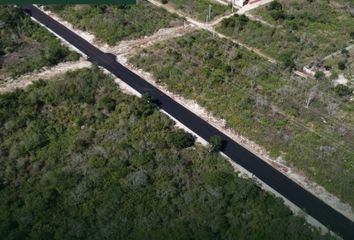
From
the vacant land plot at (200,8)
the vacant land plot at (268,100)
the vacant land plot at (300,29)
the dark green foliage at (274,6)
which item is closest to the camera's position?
the vacant land plot at (268,100)

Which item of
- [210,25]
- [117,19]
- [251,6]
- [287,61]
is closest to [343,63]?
[287,61]

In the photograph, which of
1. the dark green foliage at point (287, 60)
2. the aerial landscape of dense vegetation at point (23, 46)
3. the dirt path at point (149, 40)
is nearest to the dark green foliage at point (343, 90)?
the dark green foliage at point (287, 60)

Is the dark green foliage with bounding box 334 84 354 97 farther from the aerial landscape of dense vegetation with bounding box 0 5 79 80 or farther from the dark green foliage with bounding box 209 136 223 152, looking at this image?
the aerial landscape of dense vegetation with bounding box 0 5 79 80

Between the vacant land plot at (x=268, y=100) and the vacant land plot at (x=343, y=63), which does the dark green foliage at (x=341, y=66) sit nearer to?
the vacant land plot at (x=343, y=63)

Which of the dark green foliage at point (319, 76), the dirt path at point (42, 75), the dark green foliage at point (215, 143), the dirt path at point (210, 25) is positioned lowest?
the dirt path at point (42, 75)

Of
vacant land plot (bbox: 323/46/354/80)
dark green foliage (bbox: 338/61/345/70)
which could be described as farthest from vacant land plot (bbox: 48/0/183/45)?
dark green foliage (bbox: 338/61/345/70)

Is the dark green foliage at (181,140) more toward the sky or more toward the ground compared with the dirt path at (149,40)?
more toward the sky

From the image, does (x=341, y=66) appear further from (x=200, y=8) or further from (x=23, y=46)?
(x=23, y=46)

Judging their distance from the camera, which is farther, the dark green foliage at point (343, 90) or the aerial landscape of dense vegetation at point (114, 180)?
→ the dark green foliage at point (343, 90)
